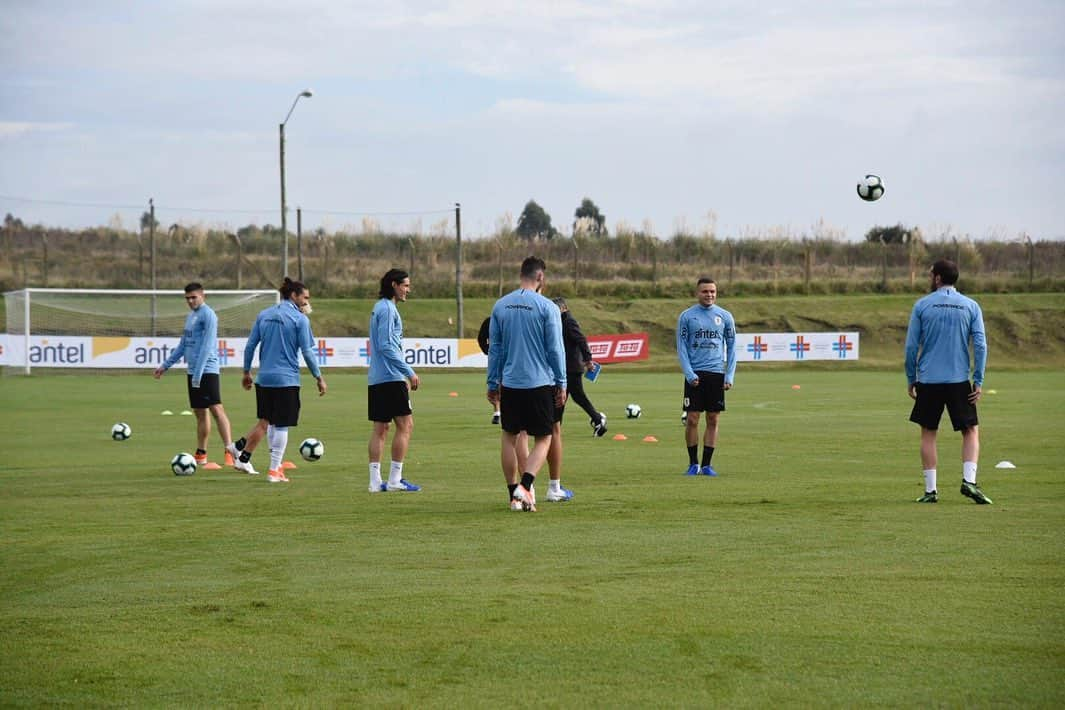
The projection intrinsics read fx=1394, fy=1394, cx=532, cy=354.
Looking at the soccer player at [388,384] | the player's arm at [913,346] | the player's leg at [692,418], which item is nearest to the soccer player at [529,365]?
the soccer player at [388,384]

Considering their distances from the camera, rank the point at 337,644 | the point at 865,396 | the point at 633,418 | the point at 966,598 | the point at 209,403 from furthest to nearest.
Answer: the point at 865,396
the point at 633,418
the point at 209,403
the point at 966,598
the point at 337,644

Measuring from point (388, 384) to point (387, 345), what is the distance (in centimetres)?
38

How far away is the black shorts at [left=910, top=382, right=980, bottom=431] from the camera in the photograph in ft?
39.8

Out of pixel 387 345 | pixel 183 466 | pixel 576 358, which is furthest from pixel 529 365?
pixel 576 358

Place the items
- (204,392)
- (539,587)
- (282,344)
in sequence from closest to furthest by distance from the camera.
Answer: (539,587), (282,344), (204,392)

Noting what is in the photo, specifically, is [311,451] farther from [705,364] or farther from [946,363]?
[946,363]

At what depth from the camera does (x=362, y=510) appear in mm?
12062

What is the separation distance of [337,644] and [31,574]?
302cm

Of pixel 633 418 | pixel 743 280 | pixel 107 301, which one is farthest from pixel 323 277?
pixel 633 418

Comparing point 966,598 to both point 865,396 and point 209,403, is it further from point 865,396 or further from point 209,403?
point 865,396

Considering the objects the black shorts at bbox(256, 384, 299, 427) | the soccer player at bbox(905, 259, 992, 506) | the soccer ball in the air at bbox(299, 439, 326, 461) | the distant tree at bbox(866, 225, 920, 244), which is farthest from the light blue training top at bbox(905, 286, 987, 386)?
the distant tree at bbox(866, 225, 920, 244)

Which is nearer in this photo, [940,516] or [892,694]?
[892,694]

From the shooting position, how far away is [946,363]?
12164 millimetres

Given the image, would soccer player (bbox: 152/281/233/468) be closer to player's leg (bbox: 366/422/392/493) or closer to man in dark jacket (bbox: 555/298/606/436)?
player's leg (bbox: 366/422/392/493)
